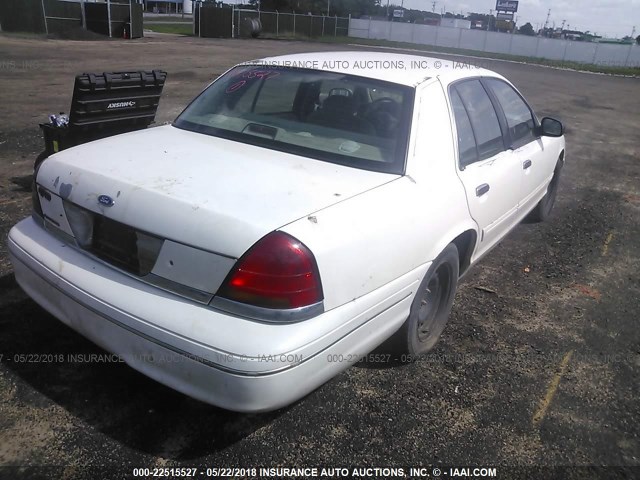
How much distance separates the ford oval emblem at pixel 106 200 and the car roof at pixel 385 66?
1.61 meters

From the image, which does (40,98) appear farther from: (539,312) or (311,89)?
(539,312)

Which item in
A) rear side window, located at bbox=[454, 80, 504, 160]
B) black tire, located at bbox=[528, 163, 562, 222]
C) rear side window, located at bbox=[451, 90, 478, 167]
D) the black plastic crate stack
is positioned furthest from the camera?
black tire, located at bbox=[528, 163, 562, 222]

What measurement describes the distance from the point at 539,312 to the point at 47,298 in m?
3.10

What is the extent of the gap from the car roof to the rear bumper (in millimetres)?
1359

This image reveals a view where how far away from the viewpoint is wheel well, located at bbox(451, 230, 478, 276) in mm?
3283

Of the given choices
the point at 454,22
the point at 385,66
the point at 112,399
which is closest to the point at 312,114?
the point at 385,66

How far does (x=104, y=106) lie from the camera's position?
16.8ft

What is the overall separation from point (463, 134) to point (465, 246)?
2.22 feet

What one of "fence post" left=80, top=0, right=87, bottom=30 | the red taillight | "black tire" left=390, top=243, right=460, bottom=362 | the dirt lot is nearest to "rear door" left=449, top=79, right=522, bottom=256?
"black tire" left=390, top=243, right=460, bottom=362

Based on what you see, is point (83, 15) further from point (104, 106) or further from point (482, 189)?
point (482, 189)

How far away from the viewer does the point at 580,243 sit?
529cm

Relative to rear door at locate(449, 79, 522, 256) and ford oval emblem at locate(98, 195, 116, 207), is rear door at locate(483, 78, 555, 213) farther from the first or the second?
ford oval emblem at locate(98, 195, 116, 207)

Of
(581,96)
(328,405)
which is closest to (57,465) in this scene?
(328,405)

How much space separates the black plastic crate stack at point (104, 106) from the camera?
4.95 metres
